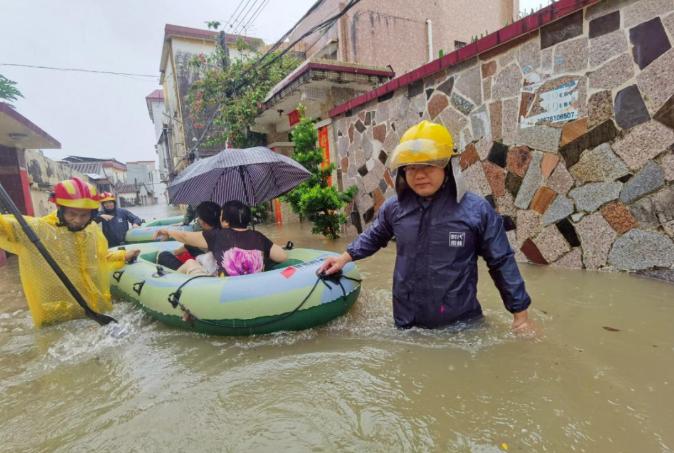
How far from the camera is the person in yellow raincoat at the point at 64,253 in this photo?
327cm

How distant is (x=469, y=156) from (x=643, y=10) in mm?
2267

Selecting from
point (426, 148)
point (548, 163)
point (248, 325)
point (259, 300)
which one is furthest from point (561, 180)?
point (248, 325)

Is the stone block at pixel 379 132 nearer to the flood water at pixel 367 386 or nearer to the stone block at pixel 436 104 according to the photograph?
the stone block at pixel 436 104

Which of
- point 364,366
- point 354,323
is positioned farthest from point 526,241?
point 364,366

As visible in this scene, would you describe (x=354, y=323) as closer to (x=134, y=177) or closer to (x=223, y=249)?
(x=223, y=249)

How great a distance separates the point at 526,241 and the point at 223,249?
3.58m

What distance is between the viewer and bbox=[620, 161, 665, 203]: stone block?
3.46 m

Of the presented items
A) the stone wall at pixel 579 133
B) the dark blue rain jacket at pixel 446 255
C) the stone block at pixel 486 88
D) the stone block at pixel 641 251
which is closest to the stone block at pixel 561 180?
the stone wall at pixel 579 133

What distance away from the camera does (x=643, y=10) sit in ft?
11.0

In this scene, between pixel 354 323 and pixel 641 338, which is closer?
pixel 641 338

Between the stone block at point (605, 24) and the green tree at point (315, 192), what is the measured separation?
4342 millimetres

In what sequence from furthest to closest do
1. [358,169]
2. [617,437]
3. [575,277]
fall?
[358,169] < [575,277] < [617,437]

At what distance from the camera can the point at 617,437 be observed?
166 cm

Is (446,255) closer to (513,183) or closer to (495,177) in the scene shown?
(513,183)
